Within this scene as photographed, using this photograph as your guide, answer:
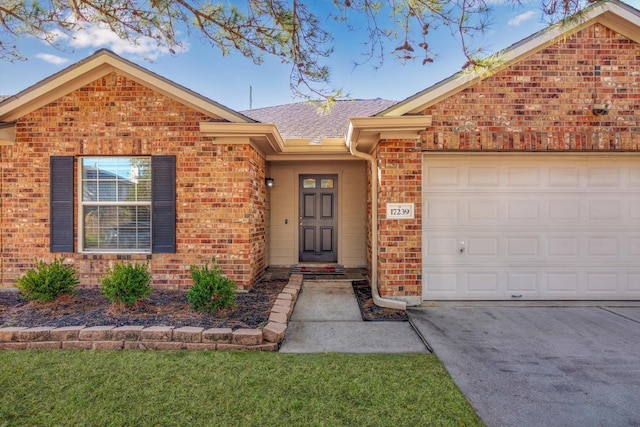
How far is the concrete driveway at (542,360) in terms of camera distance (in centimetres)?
250

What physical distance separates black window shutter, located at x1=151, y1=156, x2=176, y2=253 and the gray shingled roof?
3.01 metres

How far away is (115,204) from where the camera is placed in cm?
554

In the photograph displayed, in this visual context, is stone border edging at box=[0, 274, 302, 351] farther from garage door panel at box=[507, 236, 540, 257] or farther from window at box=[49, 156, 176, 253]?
garage door panel at box=[507, 236, 540, 257]

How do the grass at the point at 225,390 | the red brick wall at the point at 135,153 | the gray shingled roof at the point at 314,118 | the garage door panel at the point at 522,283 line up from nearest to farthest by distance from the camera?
the grass at the point at 225,390 < the garage door panel at the point at 522,283 < the red brick wall at the point at 135,153 < the gray shingled roof at the point at 314,118

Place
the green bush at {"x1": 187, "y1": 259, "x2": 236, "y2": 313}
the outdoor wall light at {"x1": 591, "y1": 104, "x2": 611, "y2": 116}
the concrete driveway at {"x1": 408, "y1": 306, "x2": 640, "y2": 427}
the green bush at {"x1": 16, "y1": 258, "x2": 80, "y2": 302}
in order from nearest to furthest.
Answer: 1. the concrete driveway at {"x1": 408, "y1": 306, "x2": 640, "y2": 427}
2. the green bush at {"x1": 187, "y1": 259, "x2": 236, "y2": 313}
3. the green bush at {"x1": 16, "y1": 258, "x2": 80, "y2": 302}
4. the outdoor wall light at {"x1": 591, "y1": 104, "x2": 611, "y2": 116}

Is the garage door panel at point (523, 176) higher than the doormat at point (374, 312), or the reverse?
the garage door panel at point (523, 176)

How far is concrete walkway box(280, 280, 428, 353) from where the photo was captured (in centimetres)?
354

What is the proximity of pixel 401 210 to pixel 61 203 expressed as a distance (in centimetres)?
581

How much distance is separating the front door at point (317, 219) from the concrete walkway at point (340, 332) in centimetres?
236

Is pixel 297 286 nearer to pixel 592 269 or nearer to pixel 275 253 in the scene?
pixel 275 253

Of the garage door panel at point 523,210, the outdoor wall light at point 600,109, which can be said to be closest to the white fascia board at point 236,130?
the garage door panel at point 523,210

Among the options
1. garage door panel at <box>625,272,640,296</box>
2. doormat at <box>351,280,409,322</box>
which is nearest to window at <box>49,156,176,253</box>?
doormat at <box>351,280,409,322</box>

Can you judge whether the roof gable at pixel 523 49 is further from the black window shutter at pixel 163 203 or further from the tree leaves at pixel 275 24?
the black window shutter at pixel 163 203

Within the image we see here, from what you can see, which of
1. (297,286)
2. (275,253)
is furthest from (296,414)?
(275,253)
